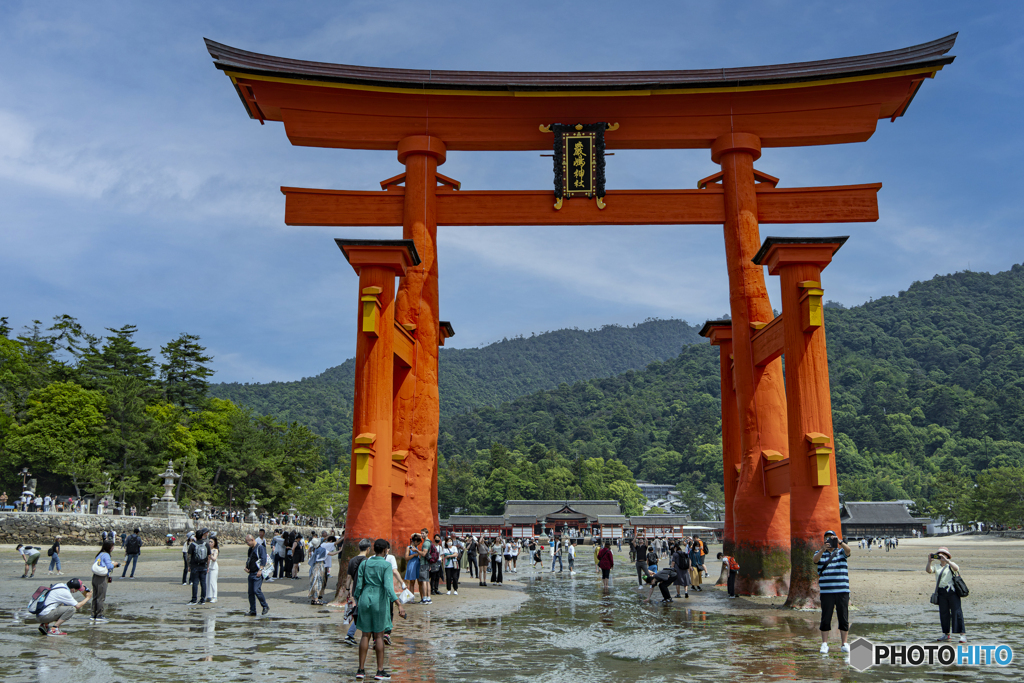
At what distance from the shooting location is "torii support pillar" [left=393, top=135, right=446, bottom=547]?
18312 millimetres

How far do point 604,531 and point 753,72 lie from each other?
73462mm

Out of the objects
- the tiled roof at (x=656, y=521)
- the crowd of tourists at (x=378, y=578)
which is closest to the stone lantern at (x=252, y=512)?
the crowd of tourists at (x=378, y=578)

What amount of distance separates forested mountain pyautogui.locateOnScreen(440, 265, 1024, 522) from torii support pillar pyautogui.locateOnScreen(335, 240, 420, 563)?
3446 inches

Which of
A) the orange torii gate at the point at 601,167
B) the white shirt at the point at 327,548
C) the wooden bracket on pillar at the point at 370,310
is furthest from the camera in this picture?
the orange torii gate at the point at 601,167

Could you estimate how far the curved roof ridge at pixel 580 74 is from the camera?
18.4 metres

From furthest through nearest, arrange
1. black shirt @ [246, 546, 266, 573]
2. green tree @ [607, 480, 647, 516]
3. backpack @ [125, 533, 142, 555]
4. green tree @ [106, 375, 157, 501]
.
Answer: green tree @ [607, 480, 647, 516] < green tree @ [106, 375, 157, 501] < backpack @ [125, 533, 142, 555] < black shirt @ [246, 546, 266, 573]

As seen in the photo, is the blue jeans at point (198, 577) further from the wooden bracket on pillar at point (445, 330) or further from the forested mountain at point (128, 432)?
the forested mountain at point (128, 432)

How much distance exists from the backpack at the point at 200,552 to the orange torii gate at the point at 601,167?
417cm

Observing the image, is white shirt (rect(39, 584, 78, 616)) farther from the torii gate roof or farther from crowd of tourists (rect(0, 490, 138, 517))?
crowd of tourists (rect(0, 490, 138, 517))

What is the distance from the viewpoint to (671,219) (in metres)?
19.9

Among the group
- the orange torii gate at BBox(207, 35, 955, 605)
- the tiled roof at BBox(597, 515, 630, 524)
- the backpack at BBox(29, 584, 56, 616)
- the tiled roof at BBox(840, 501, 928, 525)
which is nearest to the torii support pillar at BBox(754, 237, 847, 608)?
the orange torii gate at BBox(207, 35, 955, 605)

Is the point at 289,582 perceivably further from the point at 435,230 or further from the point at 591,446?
the point at 591,446

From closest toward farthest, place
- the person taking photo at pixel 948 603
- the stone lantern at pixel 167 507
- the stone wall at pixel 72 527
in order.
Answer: the person taking photo at pixel 948 603
the stone wall at pixel 72 527
the stone lantern at pixel 167 507
